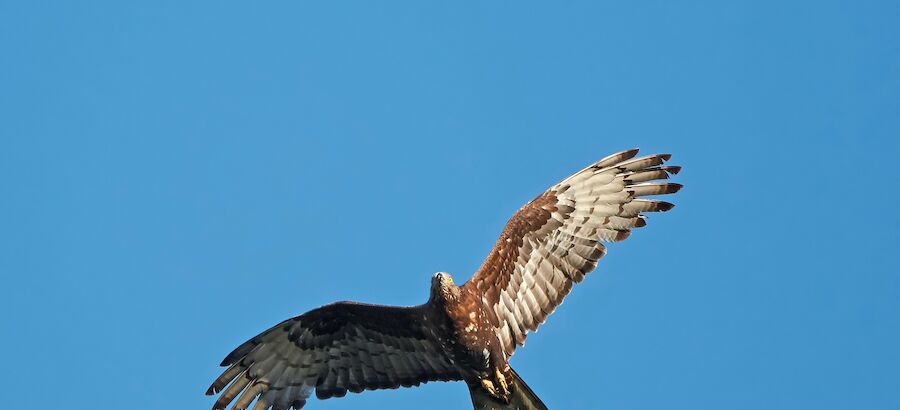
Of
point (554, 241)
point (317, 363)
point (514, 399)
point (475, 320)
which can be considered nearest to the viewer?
point (514, 399)

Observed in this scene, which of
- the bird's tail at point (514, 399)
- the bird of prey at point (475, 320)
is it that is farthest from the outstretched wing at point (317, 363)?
the bird's tail at point (514, 399)

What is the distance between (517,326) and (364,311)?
1827 millimetres

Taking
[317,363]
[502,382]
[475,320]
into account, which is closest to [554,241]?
[475,320]

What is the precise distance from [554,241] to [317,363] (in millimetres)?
3282

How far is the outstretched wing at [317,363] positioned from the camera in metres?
14.9

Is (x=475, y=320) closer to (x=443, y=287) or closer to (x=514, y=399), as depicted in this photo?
(x=443, y=287)

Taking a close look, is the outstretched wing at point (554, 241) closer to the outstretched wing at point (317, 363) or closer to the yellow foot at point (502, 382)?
the yellow foot at point (502, 382)

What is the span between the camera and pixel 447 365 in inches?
579

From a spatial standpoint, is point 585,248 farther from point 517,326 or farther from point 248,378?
point 248,378

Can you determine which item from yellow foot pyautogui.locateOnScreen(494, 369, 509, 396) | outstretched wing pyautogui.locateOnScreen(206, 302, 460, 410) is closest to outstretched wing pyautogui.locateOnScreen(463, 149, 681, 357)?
yellow foot pyautogui.locateOnScreen(494, 369, 509, 396)

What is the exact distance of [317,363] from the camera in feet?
49.6

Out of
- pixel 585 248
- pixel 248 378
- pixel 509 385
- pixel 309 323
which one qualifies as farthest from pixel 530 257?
pixel 248 378

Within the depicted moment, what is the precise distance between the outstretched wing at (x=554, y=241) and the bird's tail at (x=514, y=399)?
0.70 m

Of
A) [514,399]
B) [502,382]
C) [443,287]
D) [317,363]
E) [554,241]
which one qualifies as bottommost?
[514,399]
